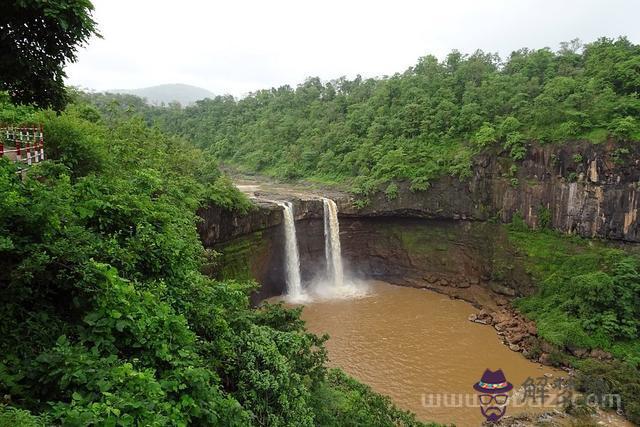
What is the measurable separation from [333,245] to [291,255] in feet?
9.30

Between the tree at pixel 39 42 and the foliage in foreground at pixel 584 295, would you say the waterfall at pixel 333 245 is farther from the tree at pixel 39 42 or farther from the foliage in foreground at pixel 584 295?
the tree at pixel 39 42

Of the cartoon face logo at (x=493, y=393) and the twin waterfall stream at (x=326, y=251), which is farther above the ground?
the twin waterfall stream at (x=326, y=251)

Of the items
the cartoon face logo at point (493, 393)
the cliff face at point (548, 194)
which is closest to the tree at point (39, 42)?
the cartoon face logo at point (493, 393)

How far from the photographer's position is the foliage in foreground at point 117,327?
11.6ft

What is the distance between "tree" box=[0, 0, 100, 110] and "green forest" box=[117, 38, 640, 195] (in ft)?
48.8

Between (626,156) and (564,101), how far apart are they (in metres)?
4.71

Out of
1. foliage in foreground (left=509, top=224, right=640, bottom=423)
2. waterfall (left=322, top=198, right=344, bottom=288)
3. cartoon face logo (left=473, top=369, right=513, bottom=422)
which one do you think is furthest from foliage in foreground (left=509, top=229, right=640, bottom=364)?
waterfall (left=322, top=198, right=344, bottom=288)

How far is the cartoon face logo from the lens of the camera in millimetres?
13266

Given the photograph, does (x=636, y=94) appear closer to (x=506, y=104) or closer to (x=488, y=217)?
(x=506, y=104)

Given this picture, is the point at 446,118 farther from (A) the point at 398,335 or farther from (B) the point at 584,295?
(A) the point at 398,335

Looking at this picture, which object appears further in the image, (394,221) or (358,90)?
(358,90)

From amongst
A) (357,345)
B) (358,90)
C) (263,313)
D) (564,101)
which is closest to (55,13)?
(263,313)

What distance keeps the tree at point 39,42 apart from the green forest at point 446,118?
1489 cm

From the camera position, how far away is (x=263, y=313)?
348 inches
